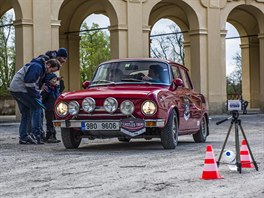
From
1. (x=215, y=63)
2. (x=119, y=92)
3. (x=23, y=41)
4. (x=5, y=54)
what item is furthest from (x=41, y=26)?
(x=5, y=54)

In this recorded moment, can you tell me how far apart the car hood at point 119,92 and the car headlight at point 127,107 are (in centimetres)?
12

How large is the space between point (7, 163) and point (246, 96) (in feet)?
106

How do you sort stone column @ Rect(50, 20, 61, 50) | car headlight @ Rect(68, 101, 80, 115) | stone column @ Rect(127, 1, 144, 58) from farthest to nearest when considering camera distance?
stone column @ Rect(127, 1, 144, 58)
stone column @ Rect(50, 20, 61, 50)
car headlight @ Rect(68, 101, 80, 115)

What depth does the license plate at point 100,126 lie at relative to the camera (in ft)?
35.7

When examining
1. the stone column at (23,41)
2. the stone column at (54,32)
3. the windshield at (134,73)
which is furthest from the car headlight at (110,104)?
the stone column at (54,32)

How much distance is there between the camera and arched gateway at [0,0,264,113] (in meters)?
25.8

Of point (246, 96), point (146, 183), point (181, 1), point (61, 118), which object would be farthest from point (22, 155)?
point (246, 96)

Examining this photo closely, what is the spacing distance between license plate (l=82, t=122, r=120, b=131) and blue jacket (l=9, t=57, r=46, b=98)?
2.12m

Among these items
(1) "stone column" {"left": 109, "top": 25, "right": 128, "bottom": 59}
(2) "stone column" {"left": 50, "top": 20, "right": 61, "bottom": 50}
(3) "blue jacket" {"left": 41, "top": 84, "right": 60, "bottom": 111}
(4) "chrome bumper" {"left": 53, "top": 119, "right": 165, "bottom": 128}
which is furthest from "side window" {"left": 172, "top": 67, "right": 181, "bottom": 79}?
(1) "stone column" {"left": 109, "top": 25, "right": 128, "bottom": 59}

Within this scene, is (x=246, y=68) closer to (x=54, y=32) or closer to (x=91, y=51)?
(x=54, y=32)

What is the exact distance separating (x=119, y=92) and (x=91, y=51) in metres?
55.3

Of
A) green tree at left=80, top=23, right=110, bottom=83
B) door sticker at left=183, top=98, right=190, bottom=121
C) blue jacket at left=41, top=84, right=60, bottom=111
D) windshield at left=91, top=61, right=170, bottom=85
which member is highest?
green tree at left=80, top=23, right=110, bottom=83

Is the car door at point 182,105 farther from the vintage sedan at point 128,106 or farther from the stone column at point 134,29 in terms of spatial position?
the stone column at point 134,29

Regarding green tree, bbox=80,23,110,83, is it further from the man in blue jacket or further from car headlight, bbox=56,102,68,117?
car headlight, bbox=56,102,68,117
